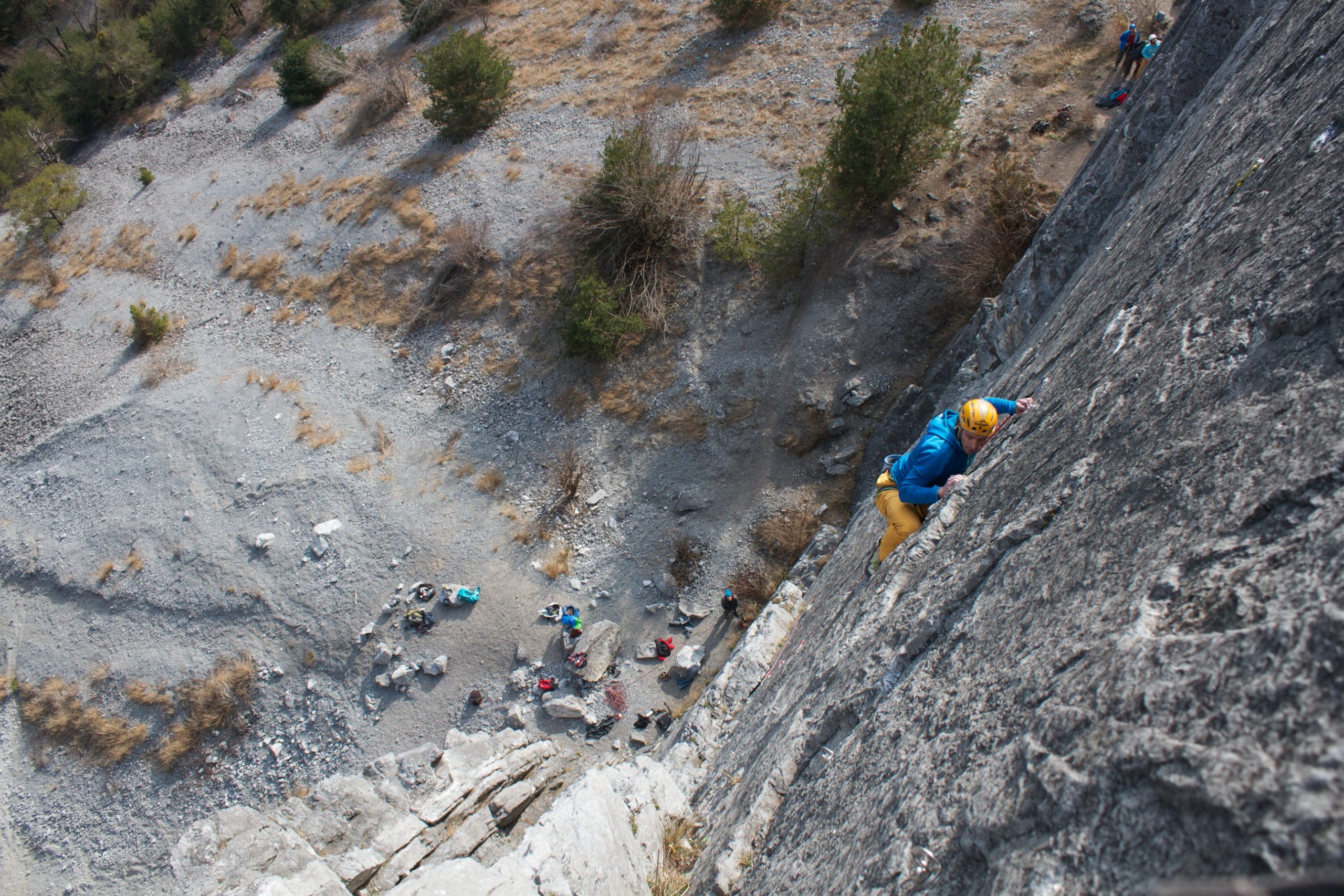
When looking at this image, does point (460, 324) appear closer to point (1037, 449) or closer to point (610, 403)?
point (610, 403)

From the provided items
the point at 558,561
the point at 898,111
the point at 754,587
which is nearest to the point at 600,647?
the point at 558,561

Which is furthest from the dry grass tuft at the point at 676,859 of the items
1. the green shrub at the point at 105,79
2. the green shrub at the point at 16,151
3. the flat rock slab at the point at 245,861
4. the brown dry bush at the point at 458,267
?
the green shrub at the point at 105,79

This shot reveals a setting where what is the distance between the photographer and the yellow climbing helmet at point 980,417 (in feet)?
19.1

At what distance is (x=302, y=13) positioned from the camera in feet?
104

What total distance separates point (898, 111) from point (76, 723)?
2259cm

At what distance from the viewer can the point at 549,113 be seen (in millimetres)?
22656

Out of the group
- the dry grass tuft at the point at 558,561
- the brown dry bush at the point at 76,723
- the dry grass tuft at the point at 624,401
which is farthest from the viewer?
the dry grass tuft at the point at 624,401

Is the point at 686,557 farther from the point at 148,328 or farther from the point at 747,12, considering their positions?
the point at 148,328

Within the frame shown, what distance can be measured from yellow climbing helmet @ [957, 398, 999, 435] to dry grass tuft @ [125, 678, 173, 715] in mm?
16648

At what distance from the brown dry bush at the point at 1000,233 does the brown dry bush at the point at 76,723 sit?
2015cm

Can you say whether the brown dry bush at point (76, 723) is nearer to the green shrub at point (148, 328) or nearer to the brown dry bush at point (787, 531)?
the green shrub at point (148, 328)

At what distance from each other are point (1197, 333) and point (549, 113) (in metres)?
23.5

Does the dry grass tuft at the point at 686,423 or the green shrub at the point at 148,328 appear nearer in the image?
the dry grass tuft at the point at 686,423

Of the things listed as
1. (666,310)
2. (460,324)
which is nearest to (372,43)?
(460,324)
